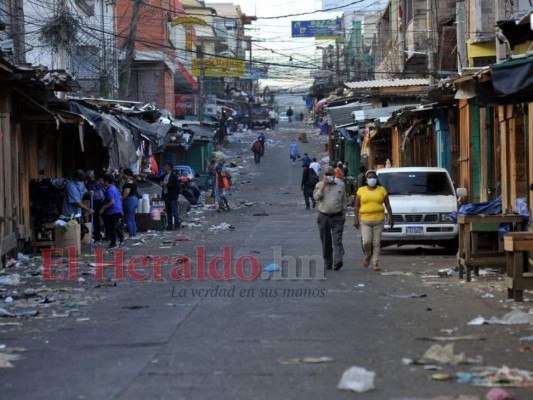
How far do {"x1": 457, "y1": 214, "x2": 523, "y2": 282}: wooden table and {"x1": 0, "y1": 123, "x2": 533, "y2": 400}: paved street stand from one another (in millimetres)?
334

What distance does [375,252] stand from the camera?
756 inches

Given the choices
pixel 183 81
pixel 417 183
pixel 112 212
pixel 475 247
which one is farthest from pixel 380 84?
pixel 183 81

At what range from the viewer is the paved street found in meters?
8.40

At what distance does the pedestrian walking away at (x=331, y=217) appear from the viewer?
62.8 ft

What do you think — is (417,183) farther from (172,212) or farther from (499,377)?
(499,377)

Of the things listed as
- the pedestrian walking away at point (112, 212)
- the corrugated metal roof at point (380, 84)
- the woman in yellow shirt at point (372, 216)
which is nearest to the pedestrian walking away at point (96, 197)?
the pedestrian walking away at point (112, 212)

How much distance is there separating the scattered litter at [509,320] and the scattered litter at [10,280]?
26.7 feet

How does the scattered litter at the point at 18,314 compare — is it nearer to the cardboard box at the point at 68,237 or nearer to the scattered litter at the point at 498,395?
the scattered litter at the point at 498,395

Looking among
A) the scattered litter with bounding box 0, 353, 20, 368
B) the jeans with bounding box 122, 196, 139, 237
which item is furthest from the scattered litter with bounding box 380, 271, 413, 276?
the jeans with bounding box 122, 196, 139, 237

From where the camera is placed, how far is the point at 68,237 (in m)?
23.2

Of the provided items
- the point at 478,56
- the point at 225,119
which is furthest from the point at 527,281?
the point at 225,119

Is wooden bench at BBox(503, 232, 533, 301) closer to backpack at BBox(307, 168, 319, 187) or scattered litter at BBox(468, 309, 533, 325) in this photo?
scattered litter at BBox(468, 309, 533, 325)

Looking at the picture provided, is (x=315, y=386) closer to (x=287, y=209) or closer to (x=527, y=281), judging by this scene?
(x=527, y=281)

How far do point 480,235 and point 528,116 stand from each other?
332 cm
